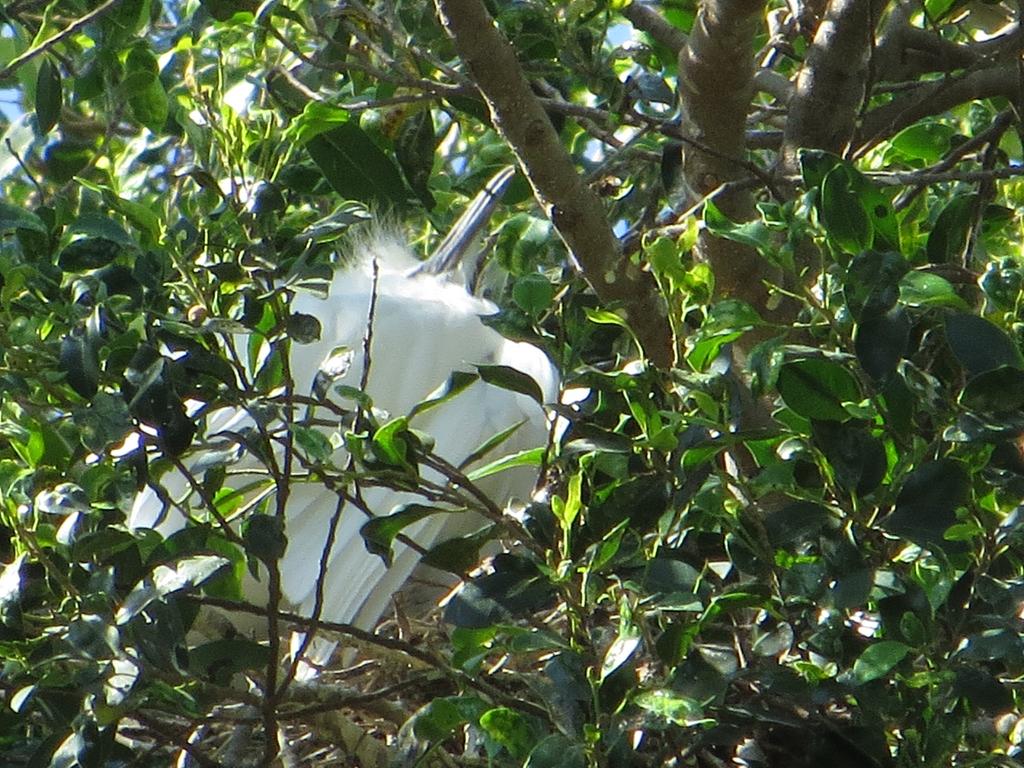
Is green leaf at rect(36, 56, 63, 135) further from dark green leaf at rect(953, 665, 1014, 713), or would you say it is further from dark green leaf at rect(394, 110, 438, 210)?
dark green leaf at rect(953, 665, 1014, 713)

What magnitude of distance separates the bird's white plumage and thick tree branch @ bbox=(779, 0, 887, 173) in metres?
0.62

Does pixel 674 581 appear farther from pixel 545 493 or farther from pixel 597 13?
pixel 597 13

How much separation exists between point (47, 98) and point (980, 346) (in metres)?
0.98

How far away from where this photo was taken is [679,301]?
1.02m

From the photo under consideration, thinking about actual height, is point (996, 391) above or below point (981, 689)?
above

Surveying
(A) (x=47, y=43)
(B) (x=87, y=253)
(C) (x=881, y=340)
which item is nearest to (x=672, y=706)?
(C) (x=881, y=340)

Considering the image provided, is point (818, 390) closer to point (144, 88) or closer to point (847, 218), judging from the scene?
point (847, 218)

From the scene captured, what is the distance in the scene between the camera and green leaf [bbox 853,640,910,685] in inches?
37.2

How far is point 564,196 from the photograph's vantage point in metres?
1.34

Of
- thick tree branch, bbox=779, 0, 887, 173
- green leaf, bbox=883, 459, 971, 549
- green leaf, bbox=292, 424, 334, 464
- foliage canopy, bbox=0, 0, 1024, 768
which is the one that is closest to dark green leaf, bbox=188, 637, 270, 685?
foliage canopy, bbox=0, 0, 1024, 768

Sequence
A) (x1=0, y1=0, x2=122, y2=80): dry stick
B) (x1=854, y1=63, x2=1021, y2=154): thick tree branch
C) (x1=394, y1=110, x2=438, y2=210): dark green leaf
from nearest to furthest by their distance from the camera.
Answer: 1. (x1=0, y1=0, x2=122, y2=80): dry stick
2. (x1=854, y1=63, x2=1021, y2=154): thick tree branch
3. (x1=394, y1=110, x2=438, y2=210): dark green leaf

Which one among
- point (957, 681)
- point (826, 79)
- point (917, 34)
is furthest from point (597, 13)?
point (957, 681)

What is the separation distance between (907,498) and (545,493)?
333 mm

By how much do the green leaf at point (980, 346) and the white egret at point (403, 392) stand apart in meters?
1.01
